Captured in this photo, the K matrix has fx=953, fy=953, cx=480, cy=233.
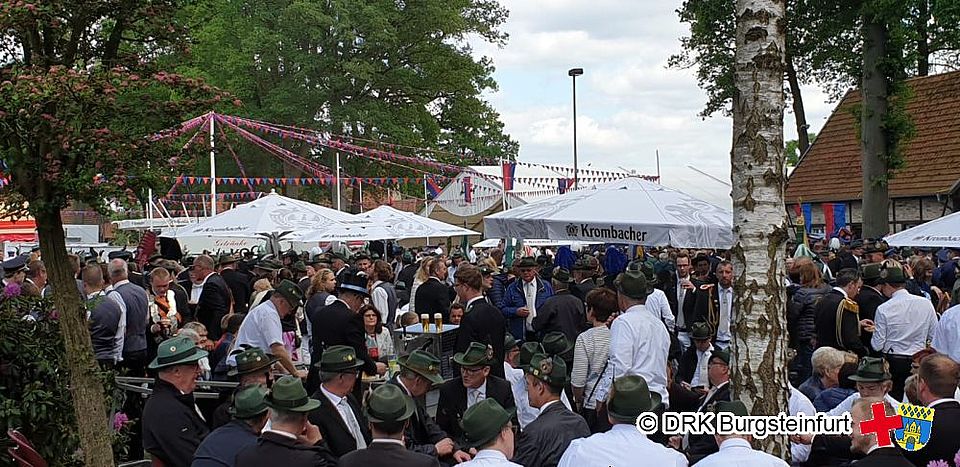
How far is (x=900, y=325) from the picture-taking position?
8.95m

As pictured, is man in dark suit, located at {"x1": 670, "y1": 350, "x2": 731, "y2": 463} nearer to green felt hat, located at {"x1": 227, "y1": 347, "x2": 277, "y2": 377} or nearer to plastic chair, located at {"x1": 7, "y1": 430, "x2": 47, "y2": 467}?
green felt hat, located at {"x1": 227, "y1": 347, "x2": 277, "y2": 377}

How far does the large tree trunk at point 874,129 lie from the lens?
70.6ft

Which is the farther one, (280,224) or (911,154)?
(911,154)

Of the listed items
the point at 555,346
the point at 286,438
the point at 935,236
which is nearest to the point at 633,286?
the point at 555,346

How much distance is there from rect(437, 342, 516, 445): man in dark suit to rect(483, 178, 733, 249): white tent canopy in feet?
12.9

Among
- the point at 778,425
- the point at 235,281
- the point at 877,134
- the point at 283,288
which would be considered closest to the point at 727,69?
the point at 877,134

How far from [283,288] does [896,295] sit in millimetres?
5676

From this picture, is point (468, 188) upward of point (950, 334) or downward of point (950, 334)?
upward

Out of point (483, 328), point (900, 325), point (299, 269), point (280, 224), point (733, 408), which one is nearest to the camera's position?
point (733, 408)

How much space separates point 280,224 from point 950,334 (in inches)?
406

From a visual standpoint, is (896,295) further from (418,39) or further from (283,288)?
(418,39)

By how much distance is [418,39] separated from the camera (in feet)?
138

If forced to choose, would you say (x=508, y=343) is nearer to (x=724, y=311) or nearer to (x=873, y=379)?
(x=724, y=311)

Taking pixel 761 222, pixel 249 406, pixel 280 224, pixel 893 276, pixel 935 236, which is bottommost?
pixel 249 406
